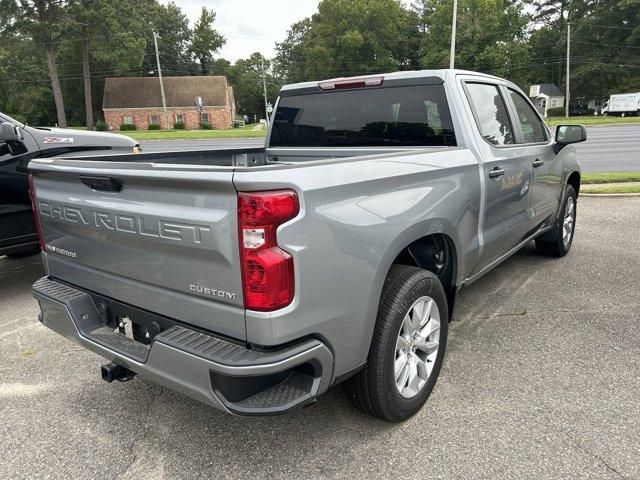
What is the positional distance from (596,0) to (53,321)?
7600cm

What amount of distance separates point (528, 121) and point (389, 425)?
10.3ft

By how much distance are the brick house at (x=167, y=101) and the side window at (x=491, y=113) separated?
57177mm

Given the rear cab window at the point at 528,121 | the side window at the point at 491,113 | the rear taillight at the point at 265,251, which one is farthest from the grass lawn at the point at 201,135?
the rear taillight at the point at 265,251

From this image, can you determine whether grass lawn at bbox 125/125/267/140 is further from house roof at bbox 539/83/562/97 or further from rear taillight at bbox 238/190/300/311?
house roof at bbox 539/83/562/97

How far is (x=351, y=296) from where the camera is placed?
219 cm

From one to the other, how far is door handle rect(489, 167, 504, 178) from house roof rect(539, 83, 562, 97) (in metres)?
70.0

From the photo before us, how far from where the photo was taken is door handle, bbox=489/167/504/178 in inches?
135

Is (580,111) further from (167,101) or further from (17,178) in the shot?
(17,178)

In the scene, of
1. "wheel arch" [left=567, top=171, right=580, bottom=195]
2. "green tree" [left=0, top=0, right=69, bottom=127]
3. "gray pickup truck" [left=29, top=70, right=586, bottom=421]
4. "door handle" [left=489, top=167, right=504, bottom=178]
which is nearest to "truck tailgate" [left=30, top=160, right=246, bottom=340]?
"gray pickup truck" [left=29, top=70, right=586, bottom=421]

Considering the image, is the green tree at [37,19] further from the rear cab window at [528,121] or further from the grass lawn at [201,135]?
the rear cab window at [528,121]

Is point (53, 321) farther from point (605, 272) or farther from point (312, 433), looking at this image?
point (605, 272)

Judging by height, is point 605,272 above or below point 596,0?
below

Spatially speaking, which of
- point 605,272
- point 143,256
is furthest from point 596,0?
point 143,256

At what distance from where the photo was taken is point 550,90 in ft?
216
